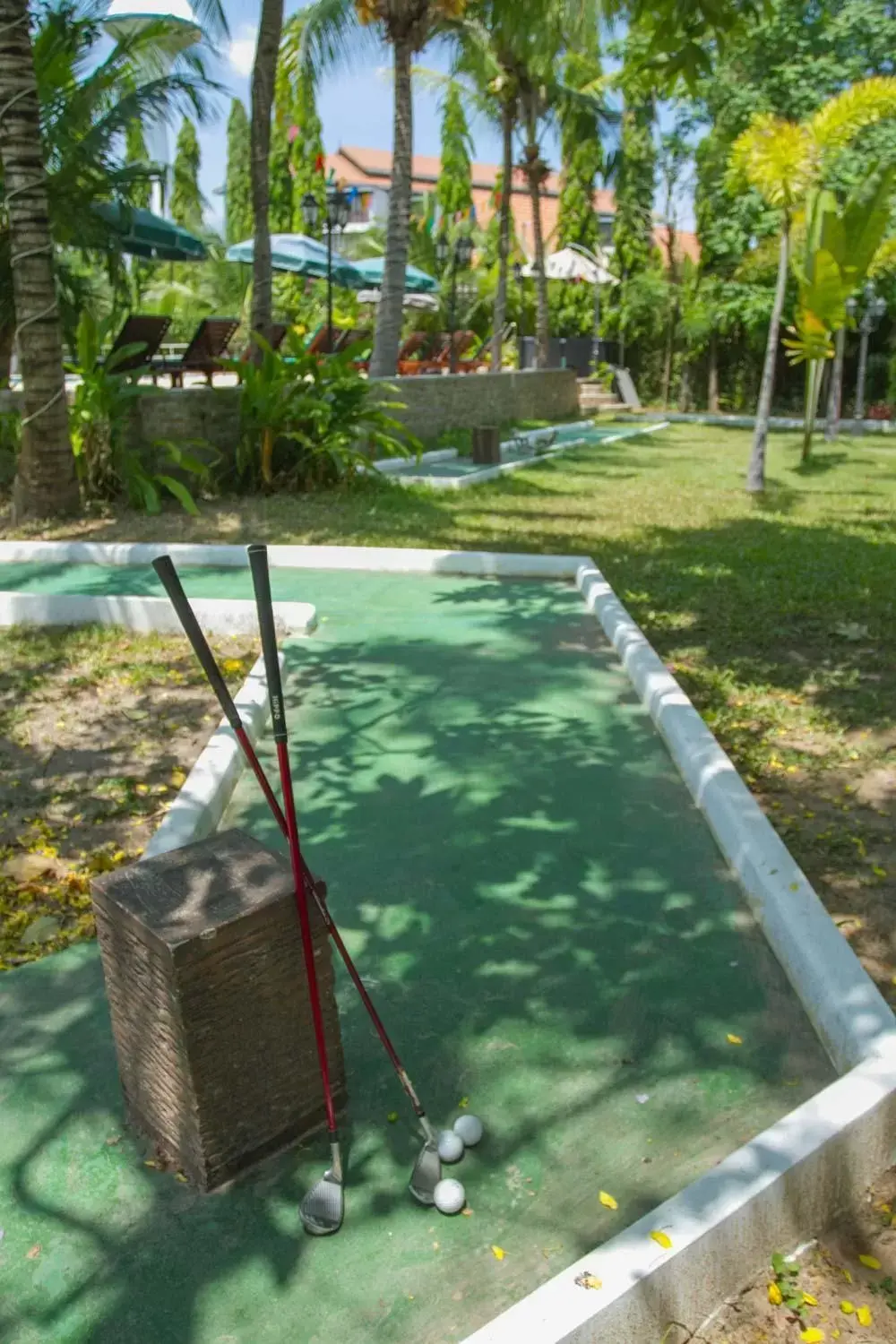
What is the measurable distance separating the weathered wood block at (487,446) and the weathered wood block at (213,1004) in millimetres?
12810

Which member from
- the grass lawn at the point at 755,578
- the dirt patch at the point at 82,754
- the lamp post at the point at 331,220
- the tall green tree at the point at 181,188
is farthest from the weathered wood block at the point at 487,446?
the tall green tree at the point at 181,188

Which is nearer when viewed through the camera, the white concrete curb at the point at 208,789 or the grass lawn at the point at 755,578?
the white concrete curb at the point at 208,789

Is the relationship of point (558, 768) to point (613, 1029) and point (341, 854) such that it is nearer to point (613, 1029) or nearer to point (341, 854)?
point (341, 854)

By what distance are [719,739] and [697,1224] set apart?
3.23m

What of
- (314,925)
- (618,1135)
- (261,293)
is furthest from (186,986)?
(261,293)

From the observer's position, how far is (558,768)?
484 cm

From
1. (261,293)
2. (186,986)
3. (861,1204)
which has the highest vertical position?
(261,293)

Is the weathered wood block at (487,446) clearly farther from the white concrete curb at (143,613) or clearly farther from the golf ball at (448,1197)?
the golf ball at (448,1197)

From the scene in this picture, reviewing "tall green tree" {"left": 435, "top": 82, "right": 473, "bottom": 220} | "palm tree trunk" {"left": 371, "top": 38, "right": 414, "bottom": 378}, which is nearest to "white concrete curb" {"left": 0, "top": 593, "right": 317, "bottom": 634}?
"palm tree trunk" {"left": 371, "top": 38, "right": 414, "bottom": 378}

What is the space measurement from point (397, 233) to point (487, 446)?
3.10 meters

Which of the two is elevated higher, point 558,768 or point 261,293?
point 261,293

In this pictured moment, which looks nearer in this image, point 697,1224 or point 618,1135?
point 697,1224

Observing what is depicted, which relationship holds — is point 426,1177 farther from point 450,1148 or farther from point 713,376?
point 713,376

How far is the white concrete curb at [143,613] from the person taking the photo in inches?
265
